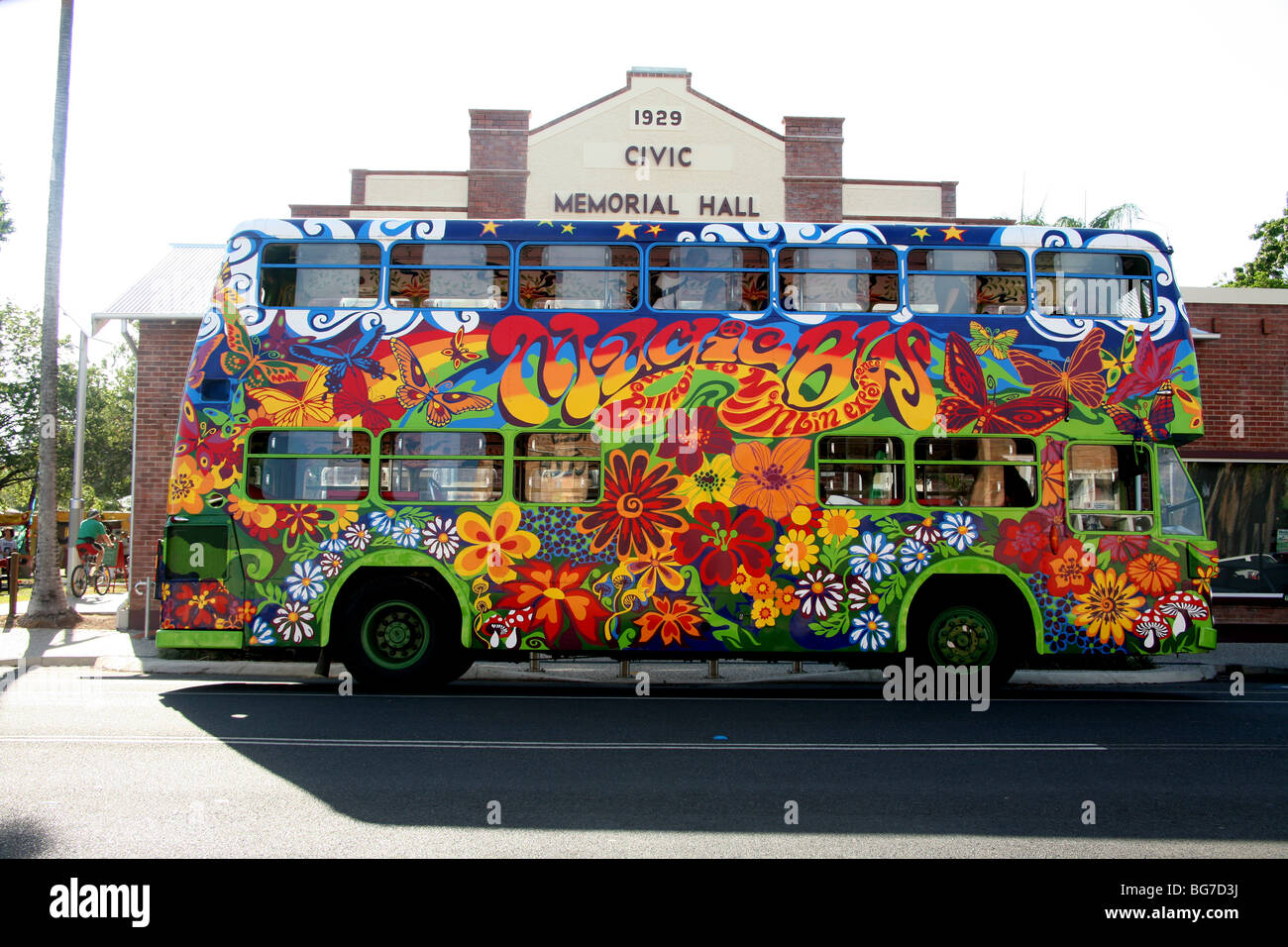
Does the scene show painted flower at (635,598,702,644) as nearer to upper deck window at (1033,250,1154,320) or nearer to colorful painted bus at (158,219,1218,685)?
colorful painted bus at (158,219,1218,685)

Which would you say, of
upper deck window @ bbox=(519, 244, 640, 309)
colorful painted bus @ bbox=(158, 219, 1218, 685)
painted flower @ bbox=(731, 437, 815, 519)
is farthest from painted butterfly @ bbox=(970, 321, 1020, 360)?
upper deck window @ bbox=(519, 244, 640, 309)

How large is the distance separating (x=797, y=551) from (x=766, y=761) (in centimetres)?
319

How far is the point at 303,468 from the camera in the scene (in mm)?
9609

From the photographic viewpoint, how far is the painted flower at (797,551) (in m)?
9.50

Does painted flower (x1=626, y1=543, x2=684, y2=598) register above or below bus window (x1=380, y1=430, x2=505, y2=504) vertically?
below

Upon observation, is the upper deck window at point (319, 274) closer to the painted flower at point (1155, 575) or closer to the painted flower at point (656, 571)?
the painted flower at point (656, 571)

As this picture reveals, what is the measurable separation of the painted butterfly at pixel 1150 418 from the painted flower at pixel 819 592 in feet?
10.6

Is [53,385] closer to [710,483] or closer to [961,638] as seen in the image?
[710,483]

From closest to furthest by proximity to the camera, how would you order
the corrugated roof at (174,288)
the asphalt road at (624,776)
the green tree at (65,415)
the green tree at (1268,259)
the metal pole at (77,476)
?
1. the asphalt road at (624,776)
2. the corrugated roof at (174,288)
3. the metal pole at (77,476)
4. the green tree at (1268,259)
5. the green tree at (65,415)

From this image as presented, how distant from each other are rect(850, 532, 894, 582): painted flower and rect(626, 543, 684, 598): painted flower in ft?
5.76

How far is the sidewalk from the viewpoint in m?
11.1

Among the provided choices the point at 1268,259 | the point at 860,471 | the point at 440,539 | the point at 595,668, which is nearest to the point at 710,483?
the point at 860,471

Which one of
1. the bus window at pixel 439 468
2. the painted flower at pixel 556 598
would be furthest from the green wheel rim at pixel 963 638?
the bus window at pixel 439 468

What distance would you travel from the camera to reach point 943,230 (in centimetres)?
965
